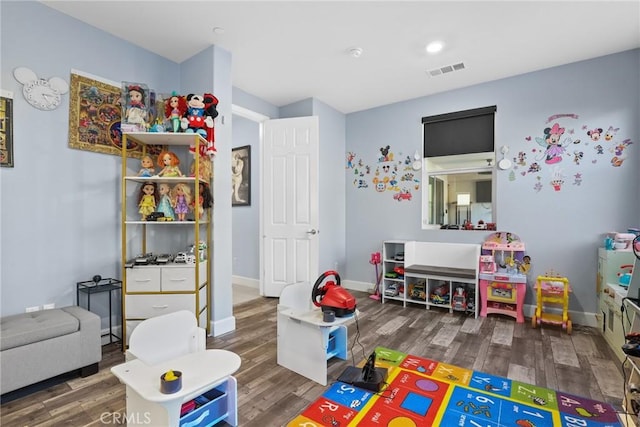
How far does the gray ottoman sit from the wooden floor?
129 mm

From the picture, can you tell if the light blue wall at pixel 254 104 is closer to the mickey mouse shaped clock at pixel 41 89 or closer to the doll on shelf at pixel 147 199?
the doll on shelf at pixel 147 199

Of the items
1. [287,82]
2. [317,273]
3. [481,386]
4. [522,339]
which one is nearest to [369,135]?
[287,82]

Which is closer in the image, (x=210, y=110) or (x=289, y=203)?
(x=210, y=110)

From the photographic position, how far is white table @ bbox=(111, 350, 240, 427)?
125cm

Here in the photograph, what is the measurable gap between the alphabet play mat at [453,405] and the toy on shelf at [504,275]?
1.44 meters

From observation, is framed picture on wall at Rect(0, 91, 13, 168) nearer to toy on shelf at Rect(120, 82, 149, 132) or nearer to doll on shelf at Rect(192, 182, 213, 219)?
toy on shelf at Rect(120, 82, 149, 132)

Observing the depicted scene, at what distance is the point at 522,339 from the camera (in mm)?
2787

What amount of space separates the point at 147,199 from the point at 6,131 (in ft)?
3.21

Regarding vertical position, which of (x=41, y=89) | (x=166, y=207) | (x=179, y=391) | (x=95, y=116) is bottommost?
(x=179, y=391)

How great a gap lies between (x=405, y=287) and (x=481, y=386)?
1.79m

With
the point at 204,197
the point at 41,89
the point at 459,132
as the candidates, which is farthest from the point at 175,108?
the point at 459,132

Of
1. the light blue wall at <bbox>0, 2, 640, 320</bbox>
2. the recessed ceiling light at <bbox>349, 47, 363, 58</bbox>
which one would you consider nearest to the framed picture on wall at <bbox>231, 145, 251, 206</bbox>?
the light blue wall at <bbox>0, 2, 640, 320</bbox>

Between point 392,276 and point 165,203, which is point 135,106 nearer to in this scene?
point 165,203

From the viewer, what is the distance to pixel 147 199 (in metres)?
2.73
